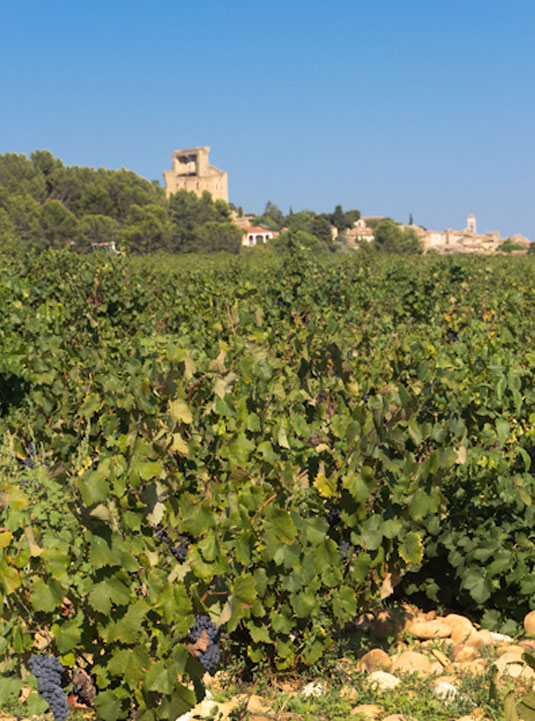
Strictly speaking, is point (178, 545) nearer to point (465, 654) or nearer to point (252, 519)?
point (252, 519)

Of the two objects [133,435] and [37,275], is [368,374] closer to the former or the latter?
[133,435]

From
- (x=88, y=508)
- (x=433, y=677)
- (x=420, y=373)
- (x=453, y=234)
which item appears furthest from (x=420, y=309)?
(x=453, y=234)

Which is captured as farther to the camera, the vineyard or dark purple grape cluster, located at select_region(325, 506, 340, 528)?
dark purple grape cluster, located at select_region(325, 506, 340, 528)

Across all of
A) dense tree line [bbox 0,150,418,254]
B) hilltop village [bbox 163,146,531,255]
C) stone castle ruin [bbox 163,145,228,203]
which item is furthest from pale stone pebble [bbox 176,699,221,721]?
stone castle ruin [bbox 163,145,228,203]

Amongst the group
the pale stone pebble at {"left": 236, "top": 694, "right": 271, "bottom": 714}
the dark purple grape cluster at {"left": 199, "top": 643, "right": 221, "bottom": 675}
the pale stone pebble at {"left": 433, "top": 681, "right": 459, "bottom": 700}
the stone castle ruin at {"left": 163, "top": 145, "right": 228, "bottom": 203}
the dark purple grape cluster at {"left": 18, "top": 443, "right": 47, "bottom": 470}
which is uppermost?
the stone castle ruin at {"left": 163, "top": 145, "right": 228, "bottom": 203}

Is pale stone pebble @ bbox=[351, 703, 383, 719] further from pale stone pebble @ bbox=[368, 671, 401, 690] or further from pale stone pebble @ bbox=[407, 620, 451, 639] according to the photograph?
pale stone pebble @ bbox=[407, 620, 451, 639]

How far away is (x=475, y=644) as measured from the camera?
371 cm

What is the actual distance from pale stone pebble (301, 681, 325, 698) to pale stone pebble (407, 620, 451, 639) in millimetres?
749

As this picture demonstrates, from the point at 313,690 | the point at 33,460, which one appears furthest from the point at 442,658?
the point at 33,460

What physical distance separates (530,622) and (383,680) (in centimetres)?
98

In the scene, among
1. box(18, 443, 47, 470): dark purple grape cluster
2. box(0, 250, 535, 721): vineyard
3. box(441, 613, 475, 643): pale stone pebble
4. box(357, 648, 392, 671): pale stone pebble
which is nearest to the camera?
box(0, 250, 535, 721): vineyard

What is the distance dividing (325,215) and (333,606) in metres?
143

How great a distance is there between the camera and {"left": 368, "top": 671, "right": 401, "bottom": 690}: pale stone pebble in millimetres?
3309

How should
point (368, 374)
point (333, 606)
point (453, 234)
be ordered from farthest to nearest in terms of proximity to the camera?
point (453, 234)
point (368, 374)
point (333, 606)
